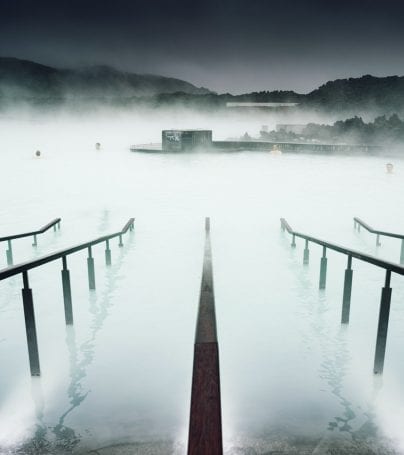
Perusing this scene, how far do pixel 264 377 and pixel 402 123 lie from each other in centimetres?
10803

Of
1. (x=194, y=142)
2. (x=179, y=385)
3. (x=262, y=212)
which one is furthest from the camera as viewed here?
(x=194, y=142)

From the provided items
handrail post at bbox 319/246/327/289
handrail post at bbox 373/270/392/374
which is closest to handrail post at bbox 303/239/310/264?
handrail post at bbox 319/246/327/289

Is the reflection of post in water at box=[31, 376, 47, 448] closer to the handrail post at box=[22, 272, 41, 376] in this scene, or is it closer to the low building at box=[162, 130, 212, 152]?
the handrail post at box=[22, 272, 41, 376]

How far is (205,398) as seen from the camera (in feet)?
5.20

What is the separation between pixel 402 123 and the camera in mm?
97438

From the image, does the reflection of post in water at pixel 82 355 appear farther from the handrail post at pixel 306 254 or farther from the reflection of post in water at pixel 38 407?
the handrail post at pixel 306 254

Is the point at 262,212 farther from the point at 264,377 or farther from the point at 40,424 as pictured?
the point at 40,424

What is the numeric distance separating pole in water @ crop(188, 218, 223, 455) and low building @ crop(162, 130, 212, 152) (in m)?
62.8

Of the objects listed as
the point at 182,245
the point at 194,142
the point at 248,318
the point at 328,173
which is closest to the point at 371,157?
the point at 328,173

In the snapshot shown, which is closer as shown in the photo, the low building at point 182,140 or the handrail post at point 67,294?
the handrail post at point 67,294

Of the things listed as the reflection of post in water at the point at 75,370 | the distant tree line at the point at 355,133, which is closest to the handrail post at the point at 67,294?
the reflection of post in water at the point at 75,370

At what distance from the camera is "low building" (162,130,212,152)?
63.7 metres

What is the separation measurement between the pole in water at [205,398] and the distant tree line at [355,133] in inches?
4131

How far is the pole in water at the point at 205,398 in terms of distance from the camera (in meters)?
1.43
